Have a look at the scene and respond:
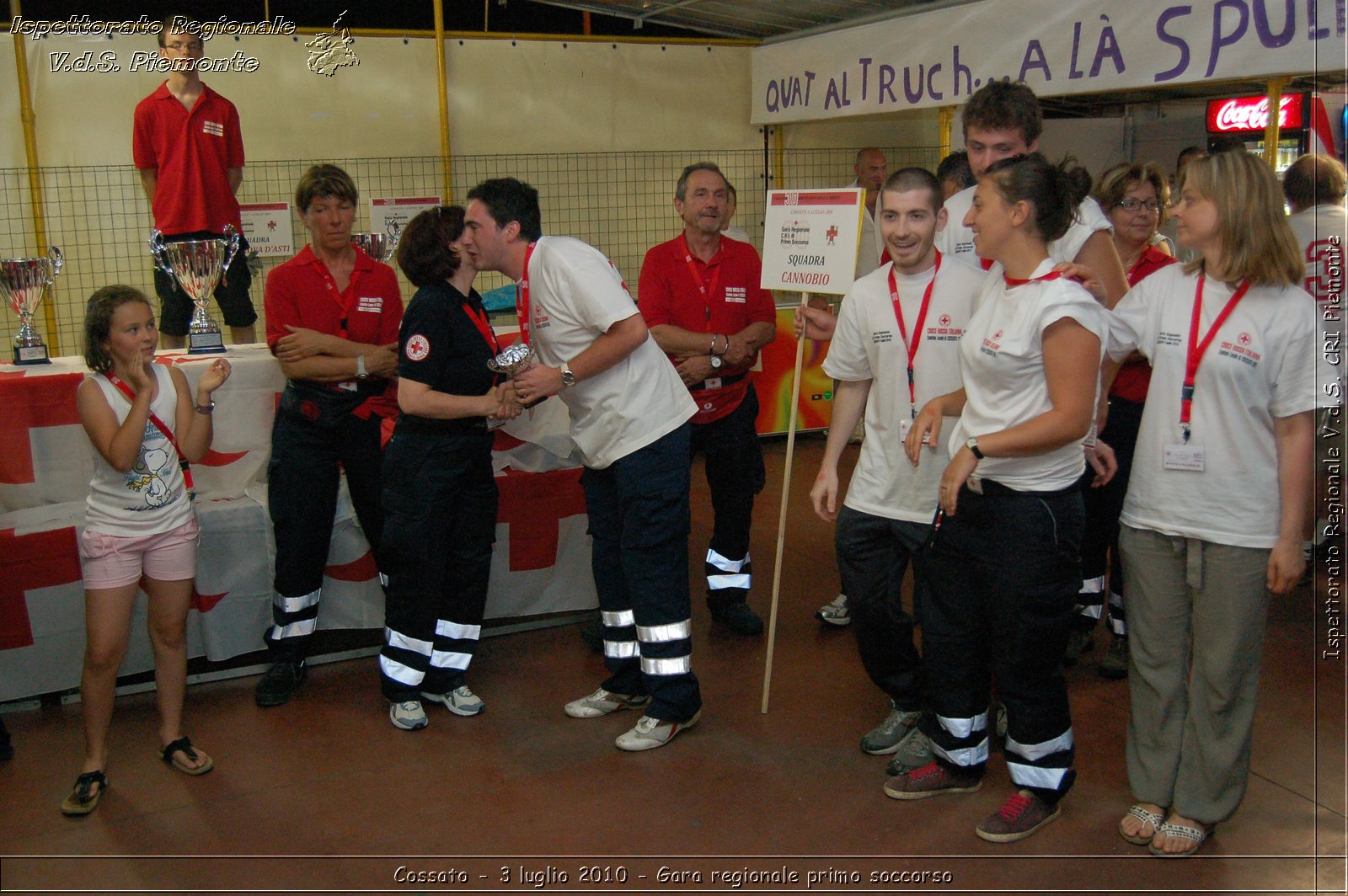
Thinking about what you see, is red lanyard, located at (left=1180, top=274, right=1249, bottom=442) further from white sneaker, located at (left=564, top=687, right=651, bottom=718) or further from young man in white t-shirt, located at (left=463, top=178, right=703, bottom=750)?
white sneaker, located at (left=564, top=687, right=651, bottom=718)

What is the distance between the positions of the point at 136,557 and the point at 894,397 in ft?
7.47

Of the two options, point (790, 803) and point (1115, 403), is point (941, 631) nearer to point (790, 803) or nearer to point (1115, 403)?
point (790, 803)

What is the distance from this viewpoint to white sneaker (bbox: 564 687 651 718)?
372cm

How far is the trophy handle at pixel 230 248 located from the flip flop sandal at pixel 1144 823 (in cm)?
387

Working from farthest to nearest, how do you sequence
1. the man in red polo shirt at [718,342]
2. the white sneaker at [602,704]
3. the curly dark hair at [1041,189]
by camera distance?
the man in red polo shirt at [718,342], the white sneaker at [602,704], the curly dark hair at [1041,189]

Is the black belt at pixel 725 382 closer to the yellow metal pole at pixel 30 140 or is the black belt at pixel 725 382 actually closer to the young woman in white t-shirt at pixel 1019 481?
the young woman in white t-shirt at pixel 1019 481

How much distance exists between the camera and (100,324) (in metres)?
3.18

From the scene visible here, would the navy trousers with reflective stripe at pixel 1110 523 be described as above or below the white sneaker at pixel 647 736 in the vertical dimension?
above

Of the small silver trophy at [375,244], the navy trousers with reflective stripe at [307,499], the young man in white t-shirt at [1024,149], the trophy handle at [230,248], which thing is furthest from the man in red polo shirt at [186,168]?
the young man in white t-shirt at [1024,149]

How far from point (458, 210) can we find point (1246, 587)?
8.29ft

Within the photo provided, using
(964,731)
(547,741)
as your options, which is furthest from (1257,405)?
(547,741)

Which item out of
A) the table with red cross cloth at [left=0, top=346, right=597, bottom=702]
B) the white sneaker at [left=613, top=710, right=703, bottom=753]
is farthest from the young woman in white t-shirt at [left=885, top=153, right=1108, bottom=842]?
the table with red cross cloth at [left=0, top=346, right=597, bottom=702]

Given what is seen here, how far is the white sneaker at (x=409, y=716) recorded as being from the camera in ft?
11.9

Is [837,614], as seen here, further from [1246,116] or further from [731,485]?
[1246,116]
